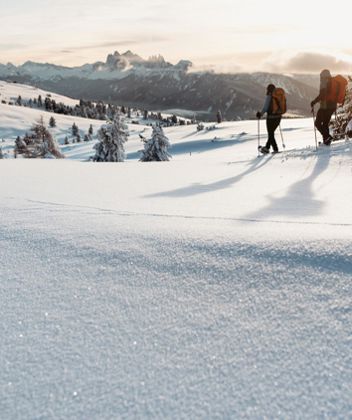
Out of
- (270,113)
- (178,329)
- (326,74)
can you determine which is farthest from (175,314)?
(270,113)

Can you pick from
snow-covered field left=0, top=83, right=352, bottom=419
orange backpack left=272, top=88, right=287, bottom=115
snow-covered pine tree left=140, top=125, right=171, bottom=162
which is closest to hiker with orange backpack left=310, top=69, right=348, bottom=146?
orange backpack left=272, top=88, right=287, bottom=115

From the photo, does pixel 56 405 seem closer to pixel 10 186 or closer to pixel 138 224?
pixel 138 224

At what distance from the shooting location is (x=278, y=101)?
10992 millimetres

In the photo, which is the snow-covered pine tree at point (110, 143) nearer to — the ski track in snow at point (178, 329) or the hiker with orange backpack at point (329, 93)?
the hiker with orange backpack at point (329, 93)

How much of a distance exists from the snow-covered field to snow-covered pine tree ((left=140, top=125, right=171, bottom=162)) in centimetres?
3199

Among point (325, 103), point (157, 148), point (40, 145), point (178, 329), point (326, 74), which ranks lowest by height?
point (178, 329)

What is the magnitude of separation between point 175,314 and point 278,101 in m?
9.99

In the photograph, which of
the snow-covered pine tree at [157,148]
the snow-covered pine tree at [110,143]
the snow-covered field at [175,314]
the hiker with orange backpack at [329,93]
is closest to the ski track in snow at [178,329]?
the snow-covered field at [175,314]

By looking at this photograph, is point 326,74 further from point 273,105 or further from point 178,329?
point 178,329

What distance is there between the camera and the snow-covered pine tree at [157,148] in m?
35.5

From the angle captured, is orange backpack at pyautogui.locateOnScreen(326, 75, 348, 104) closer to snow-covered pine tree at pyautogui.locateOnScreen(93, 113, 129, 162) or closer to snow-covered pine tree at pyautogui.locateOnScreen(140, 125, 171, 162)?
snow-covered pine tree at pyautogui.locateOnScreen(140, 125, 171, 162)

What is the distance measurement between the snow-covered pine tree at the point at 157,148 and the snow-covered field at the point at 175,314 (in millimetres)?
31986

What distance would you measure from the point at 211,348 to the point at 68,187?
14.0ft

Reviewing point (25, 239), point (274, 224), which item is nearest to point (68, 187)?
point (25, 239)
